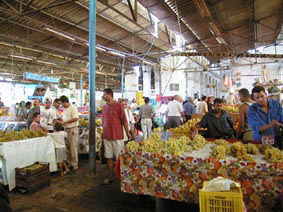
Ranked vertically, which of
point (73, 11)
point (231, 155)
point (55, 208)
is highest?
point (73, 11)

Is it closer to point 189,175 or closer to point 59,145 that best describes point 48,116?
point 59,145

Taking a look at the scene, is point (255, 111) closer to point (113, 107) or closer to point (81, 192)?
point (113, 107)

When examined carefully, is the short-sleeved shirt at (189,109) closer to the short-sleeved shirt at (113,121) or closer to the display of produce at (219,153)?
the short-sleeved shirt at (113,121)

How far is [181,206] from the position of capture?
296 centimetres

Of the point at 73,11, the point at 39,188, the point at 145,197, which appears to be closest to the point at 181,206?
the point at 145,197

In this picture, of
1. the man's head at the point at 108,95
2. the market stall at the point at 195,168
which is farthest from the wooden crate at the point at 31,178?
the market stall at the point at 195,168

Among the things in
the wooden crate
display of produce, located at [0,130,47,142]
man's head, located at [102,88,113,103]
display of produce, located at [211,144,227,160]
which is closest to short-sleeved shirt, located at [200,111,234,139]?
display of produce, located at [211,144,227,160]

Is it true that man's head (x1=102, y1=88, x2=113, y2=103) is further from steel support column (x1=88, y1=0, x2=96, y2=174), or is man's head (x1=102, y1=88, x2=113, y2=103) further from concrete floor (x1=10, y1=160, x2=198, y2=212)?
concrete floor (x1=10, y1=160, x2=198, y2=212)

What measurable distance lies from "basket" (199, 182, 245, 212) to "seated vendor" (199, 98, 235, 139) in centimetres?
207

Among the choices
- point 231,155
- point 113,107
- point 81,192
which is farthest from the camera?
point 113,107

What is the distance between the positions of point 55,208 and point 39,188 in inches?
34.7

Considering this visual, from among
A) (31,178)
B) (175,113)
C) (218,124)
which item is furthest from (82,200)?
(175,113)

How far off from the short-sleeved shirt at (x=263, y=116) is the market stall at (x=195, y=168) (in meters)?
0.48

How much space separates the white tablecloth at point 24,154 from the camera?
354cm
